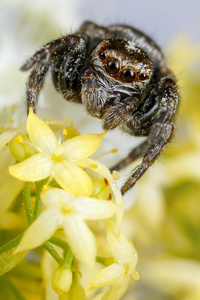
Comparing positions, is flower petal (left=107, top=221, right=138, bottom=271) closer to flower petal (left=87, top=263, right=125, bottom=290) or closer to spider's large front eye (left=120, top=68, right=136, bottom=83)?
flower petal (left=87, top=263, right=125, bottom=290)

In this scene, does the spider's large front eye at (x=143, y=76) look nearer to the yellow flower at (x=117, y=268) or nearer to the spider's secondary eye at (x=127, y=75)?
the spider's secondary eye at (x=127, y=75)

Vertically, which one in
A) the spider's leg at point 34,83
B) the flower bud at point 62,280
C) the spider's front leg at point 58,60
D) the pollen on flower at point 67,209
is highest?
the spider's front leg at point 58,60

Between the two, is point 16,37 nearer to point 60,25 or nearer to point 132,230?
point 60,25

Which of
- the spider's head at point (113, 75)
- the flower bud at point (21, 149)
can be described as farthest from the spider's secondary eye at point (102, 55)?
the flower bud at point (21, 149)

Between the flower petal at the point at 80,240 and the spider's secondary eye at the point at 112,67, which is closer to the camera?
the flower petal at the point at 80,240

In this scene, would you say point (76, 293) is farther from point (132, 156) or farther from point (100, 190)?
point (132, 156)

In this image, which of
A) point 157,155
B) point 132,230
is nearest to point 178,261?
point 132,230

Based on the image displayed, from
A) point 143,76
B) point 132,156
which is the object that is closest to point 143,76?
point 143,76
